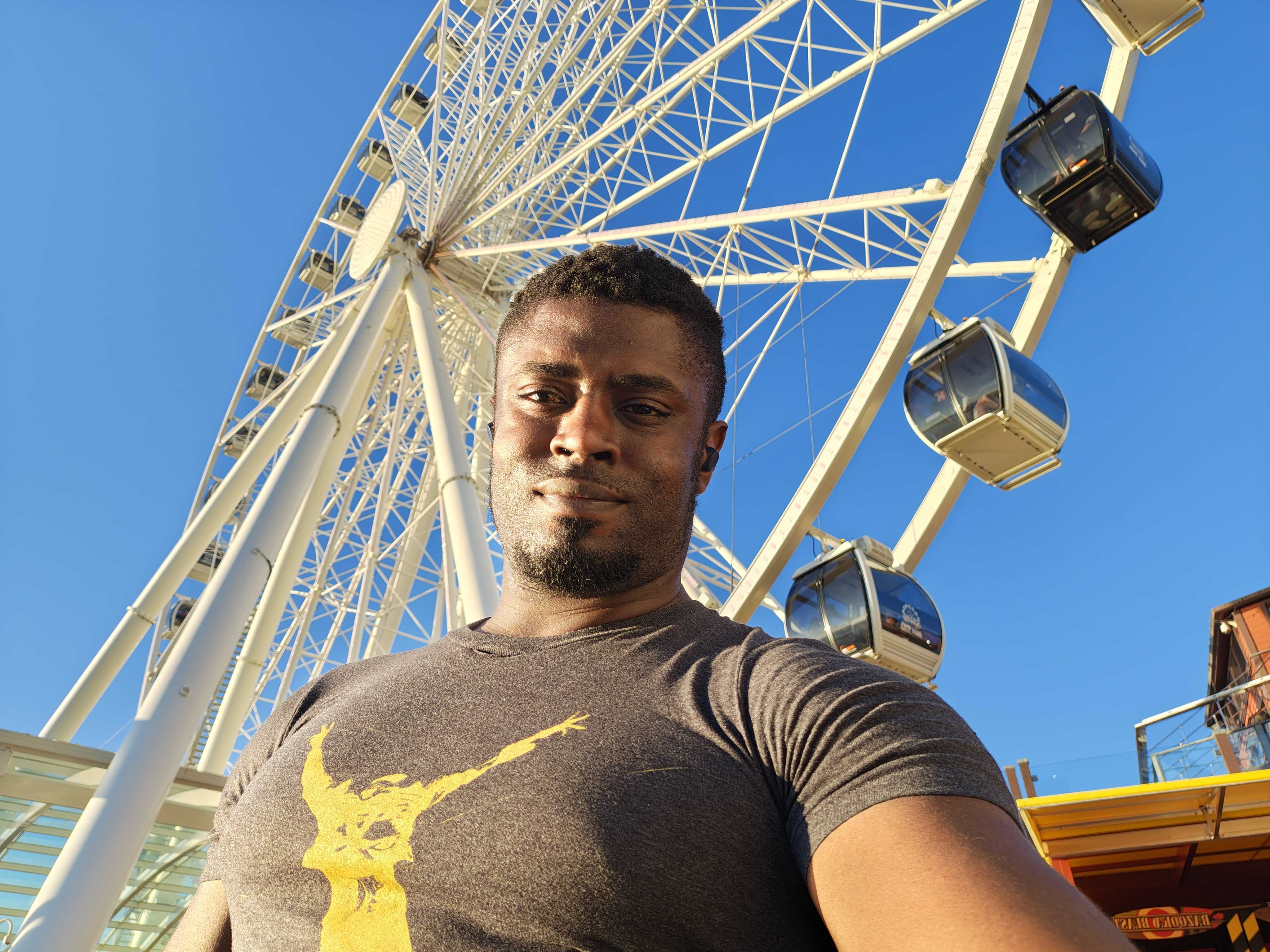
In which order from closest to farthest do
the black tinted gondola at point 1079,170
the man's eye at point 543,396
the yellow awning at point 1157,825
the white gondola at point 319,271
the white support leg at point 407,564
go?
the man's eye at point 543,396 → the yellow awning at point 1157,825 → the black tinted gondola at point 1079,170 → the white support leg at point 407,564 → the white gondola at point 319,271

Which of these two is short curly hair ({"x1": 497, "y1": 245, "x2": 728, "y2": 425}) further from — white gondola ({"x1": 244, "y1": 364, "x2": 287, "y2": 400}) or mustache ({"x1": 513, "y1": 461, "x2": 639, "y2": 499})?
white gondola ({"x1": 244, "y1": 364, "x2": 287, "y2": 400})

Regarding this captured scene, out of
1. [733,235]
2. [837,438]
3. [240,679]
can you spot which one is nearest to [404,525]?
[240,679]

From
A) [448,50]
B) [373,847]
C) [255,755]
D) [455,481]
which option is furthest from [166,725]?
[448,50]

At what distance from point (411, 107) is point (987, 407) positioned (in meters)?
13.6

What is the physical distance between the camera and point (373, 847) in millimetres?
1092

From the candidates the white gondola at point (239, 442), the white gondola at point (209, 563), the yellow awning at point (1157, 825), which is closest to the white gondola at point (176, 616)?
the white gondola at point (209, 563)

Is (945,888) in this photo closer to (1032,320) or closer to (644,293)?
(644,293)

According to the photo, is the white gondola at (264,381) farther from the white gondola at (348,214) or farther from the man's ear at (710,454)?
the man's ear at (710,454)

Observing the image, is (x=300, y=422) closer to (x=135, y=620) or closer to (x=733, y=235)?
(x=135, y=620)

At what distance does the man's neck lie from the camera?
143cm

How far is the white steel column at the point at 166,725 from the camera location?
479 cm

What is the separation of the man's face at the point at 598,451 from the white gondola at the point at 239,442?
18.7 metres

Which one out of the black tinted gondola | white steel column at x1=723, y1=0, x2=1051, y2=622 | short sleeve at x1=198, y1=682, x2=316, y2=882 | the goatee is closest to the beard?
the goatee

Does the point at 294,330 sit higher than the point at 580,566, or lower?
higher
